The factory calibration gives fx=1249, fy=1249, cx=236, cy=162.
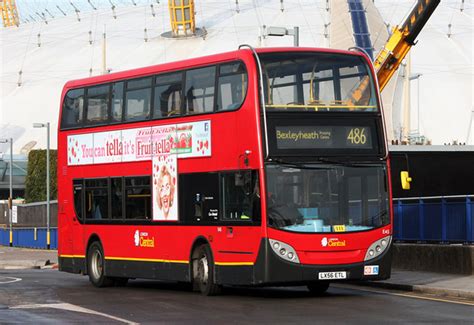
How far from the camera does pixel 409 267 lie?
95.4ft

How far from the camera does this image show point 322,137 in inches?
851

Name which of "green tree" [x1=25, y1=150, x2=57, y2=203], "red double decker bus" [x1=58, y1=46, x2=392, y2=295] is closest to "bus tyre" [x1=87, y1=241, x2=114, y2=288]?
"red double decker bus" [x1=58, y1=46, x2=392, y2=295]

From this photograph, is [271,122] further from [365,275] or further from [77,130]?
[77,130]

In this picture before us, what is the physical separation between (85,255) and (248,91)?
7.32 metres

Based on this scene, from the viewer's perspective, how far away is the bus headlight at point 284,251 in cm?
2116

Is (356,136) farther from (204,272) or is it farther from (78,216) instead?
(78,216)

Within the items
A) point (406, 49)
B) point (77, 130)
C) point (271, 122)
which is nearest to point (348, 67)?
point (271, 122)

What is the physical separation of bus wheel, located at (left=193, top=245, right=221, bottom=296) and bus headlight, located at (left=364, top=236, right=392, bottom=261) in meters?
2.82

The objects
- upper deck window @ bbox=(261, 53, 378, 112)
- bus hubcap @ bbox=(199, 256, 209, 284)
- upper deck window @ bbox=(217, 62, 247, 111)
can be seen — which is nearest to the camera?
upper deck window @ bbox=(261, 53, 378, 112)

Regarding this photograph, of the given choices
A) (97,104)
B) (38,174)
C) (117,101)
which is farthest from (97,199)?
(38,174)

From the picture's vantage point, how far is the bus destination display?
842 inches

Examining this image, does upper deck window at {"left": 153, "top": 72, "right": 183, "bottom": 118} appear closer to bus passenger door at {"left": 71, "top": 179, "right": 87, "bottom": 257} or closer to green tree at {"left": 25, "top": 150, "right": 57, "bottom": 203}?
bus passenger door at {"left": 71, "top": 179, "right": 87, "bottom": 257}

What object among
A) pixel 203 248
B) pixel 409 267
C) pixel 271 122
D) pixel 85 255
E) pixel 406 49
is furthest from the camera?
pixel 406 49

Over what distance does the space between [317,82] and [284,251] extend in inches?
122
